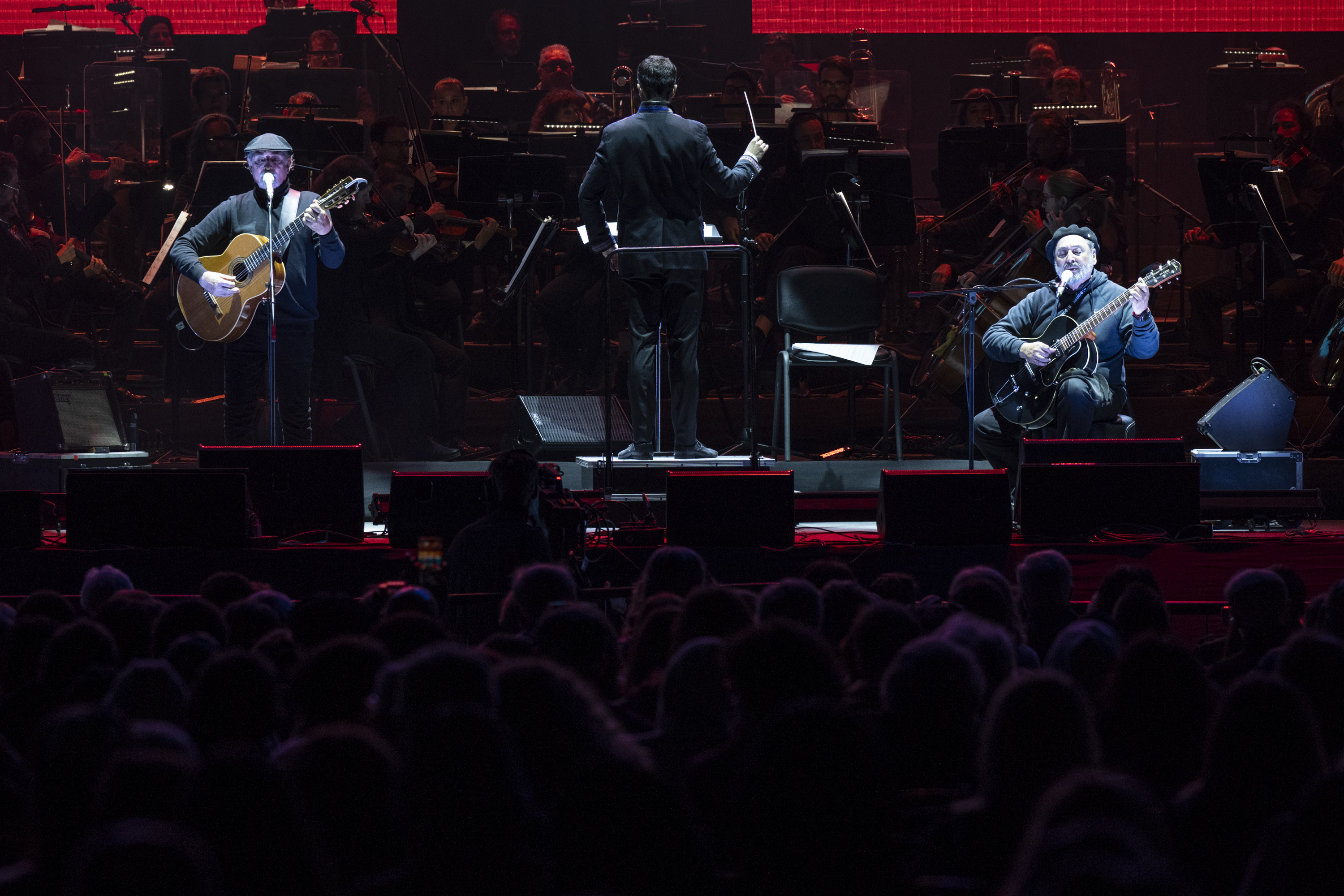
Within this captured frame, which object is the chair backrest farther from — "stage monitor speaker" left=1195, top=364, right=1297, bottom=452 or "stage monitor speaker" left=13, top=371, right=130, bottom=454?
"stage monitor speaker" left=13, top=371, right=130, bottom=454

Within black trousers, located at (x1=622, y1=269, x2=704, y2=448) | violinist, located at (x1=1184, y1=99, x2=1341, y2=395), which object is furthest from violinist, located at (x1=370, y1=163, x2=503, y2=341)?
violinist, located at (x1=1184, y1=99, x2=1341, y2=395)

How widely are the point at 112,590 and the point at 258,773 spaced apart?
2.91 m

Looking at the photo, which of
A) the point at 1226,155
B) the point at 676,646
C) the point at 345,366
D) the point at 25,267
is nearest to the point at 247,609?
the point at 676,646

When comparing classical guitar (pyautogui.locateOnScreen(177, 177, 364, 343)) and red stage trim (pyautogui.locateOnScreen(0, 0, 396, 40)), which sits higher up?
red stage trim (pyautogui.locateOnScreen(0, 0, 396, 40))

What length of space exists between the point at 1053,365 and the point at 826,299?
169 centimetres

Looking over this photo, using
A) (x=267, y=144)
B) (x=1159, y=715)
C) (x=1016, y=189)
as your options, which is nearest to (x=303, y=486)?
(x=267, y=144)

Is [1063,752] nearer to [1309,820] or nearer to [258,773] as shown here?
[1309,820]

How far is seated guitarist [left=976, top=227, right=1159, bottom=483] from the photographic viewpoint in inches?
275

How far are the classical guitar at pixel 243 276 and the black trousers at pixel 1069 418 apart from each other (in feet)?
11.6

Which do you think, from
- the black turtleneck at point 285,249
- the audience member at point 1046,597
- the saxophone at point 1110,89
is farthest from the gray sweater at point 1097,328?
the saxophone at point 1110,89

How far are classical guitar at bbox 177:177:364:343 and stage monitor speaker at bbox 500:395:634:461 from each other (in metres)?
1.48

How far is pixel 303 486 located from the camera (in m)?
6.21

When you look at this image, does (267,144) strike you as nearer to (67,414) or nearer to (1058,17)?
(67,414)

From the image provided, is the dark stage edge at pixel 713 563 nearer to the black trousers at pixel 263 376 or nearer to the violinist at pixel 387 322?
the black trousers at pixel 263 376
